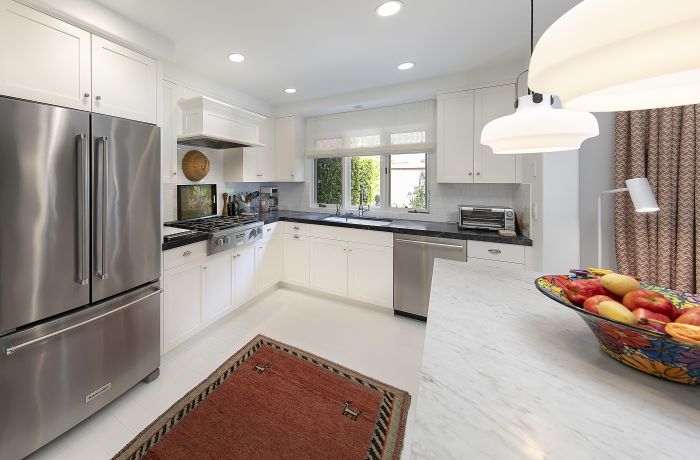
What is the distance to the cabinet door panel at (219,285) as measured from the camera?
8.63 feet

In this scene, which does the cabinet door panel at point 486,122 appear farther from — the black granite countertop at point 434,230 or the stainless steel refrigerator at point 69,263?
the stainless steel refrigerator at point 69,263

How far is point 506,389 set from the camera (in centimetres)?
62

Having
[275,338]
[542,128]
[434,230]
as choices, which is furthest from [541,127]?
[275,338]

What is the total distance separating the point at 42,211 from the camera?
143 centimetres

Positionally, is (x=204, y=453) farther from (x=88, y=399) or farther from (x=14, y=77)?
(x=14, y=77)

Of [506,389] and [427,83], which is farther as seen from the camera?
[427,83]

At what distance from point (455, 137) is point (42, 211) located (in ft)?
10.4

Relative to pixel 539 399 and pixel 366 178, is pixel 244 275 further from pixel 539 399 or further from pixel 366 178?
pixel 539 399

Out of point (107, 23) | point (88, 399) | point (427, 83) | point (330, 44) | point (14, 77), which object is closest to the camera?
point (14, 77)

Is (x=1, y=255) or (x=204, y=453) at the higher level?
(x=1, y=255)

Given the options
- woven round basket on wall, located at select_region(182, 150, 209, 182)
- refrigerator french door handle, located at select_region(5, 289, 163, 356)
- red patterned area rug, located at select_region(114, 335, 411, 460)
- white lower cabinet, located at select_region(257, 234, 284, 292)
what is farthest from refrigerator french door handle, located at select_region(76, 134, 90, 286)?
white lower cabinet, located at select_region(257, 234, 284, 292)

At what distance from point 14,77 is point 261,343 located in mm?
2246

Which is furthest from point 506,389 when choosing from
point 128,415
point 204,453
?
point 128,415

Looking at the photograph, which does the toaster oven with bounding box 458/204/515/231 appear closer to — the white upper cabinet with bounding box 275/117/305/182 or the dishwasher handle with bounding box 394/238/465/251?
the dishwasher handle with bounding box 394/238/465/251
